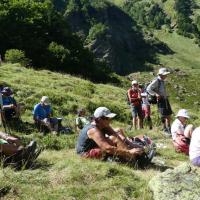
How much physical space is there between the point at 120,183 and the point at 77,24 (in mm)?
178896

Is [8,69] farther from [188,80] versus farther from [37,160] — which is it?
[188,80]

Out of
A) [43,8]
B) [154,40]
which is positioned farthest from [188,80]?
[43,8]

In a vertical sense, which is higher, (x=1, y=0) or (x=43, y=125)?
(x=1, y=0)

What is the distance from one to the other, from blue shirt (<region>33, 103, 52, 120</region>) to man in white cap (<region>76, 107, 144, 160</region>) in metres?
5.99

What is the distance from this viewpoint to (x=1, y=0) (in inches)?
2295

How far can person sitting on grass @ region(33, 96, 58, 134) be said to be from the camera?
1700cm

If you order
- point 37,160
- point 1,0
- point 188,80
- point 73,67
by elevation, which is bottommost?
point 188,80

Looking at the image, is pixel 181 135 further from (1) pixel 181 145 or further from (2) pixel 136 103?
(2) pixel 136 103

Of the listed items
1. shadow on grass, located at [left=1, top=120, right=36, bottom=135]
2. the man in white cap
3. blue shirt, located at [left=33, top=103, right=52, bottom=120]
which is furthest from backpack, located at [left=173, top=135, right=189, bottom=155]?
blue shirt, located at [left=33, top=103, right=52, bottom=120]

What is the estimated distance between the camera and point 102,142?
436 inches

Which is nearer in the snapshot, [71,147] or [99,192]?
[99,192]

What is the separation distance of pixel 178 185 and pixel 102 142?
2618 millimetres

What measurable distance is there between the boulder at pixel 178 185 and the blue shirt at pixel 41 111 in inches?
342

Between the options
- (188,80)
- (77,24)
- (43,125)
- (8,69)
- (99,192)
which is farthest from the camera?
(77,24)
